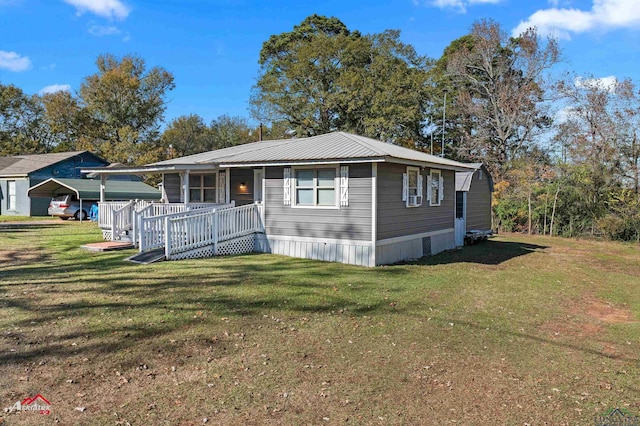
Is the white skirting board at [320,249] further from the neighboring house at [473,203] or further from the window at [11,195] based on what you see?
the window at [11,195]

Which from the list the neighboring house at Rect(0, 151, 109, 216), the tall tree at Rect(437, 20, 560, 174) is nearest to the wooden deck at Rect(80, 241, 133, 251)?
the neighboring house at Rect(0, 151, 109, 216)

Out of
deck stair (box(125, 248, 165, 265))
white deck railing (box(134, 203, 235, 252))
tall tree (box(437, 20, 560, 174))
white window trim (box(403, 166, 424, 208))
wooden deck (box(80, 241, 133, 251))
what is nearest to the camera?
deck stair (box(125, 248, 165, 265))

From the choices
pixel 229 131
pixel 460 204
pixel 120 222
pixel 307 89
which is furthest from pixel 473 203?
pixel 229 131

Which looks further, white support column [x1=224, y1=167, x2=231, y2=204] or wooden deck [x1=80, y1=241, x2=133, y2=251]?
white support column [x1=224, y1=167, x2=231, y2=204]

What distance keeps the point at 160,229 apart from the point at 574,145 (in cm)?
2107

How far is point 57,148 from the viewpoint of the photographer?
139ft

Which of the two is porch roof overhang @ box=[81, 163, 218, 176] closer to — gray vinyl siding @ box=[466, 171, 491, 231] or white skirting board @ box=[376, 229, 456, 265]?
white skirting board @ box=[376, 229, 456, 265]

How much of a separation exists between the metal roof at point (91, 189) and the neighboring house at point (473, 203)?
18.1m

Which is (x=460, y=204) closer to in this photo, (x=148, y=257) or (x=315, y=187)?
(x=315, y=187)

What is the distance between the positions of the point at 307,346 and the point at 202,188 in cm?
1089

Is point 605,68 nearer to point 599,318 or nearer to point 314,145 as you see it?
point 314,145

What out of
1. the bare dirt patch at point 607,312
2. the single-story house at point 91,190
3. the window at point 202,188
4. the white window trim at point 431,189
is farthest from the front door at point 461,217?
the single-story house at point 91,190

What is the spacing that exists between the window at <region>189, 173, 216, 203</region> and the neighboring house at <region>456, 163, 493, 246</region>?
8.83 m

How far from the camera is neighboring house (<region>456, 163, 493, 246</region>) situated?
54.8 feet
